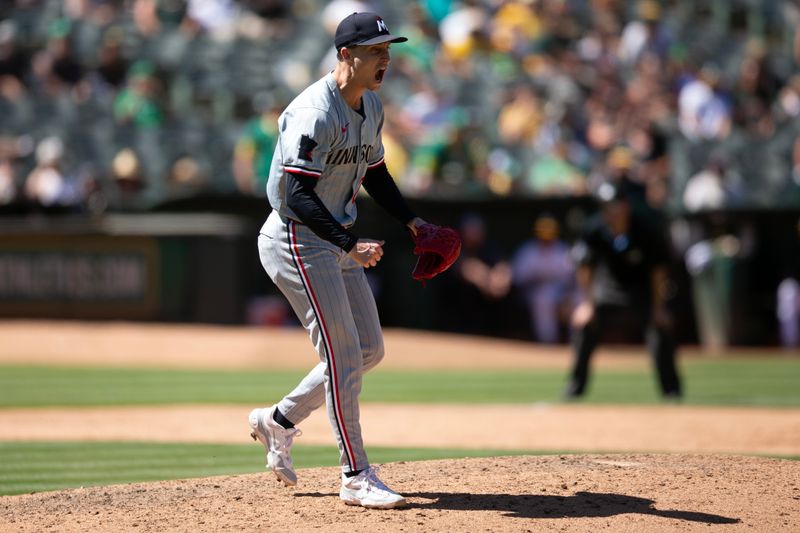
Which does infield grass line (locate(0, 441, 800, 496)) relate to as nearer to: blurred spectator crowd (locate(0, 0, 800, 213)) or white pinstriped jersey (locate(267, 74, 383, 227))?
white pinstriped jersey (locate(267, 74, 383, 227))

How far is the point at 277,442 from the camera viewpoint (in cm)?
602

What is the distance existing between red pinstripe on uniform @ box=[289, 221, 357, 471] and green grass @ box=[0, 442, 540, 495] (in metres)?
1.73

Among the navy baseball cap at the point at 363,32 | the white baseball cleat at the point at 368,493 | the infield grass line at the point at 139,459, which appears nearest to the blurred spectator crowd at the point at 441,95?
the infield grass line at the point at 139,459

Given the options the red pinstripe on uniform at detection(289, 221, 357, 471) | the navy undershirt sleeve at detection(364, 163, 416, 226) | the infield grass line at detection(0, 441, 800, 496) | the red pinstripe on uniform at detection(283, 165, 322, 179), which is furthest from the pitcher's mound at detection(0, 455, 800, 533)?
the red pinstripe on uniform at detection(283, 165, 322, 179)

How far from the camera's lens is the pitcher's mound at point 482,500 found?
529cm

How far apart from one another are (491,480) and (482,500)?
474 millimetres

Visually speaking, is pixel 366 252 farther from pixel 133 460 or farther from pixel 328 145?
pixel 133 460

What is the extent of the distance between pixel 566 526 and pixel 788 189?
12.2 meters

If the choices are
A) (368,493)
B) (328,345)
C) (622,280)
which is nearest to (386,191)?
(328,345)

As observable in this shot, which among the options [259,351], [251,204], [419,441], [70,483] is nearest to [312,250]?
[70,483]

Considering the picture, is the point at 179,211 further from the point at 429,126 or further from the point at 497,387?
the point at 497,387

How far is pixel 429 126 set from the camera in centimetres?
1675

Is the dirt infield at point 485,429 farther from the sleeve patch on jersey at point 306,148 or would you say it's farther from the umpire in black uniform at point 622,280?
the sleeve patch on jersey at point 306,148

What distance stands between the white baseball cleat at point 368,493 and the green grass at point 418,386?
5.89 m
